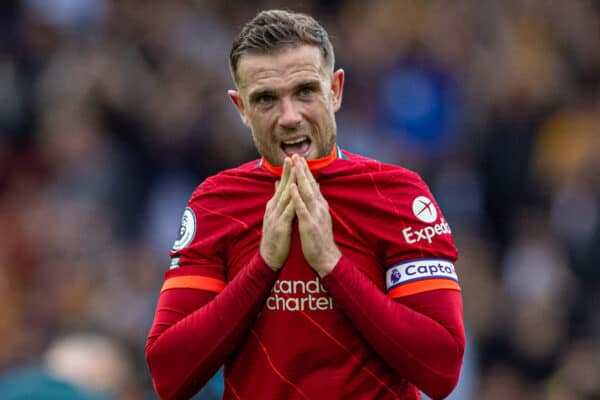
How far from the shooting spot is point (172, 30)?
1148 cm

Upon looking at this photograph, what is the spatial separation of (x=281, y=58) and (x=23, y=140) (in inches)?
286

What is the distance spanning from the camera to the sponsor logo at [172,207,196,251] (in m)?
3.85

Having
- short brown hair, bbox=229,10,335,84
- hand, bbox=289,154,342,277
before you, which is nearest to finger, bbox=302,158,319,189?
hand, bbox=289,154,342,277

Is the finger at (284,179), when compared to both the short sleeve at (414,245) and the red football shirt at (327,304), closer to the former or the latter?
the red football shirt at (327,304)

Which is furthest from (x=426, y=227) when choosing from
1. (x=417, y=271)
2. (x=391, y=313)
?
(x=391, y=313)

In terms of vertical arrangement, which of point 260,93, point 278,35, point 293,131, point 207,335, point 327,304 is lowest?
point 207,335

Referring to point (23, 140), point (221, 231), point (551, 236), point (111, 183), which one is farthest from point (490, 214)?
point (221, 231)

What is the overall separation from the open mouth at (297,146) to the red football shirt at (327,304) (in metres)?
0.04

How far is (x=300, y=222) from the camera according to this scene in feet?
11.9

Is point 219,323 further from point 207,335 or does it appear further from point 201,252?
point 201,252

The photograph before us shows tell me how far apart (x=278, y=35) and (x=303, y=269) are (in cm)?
68

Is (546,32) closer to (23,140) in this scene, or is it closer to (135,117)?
(135,117)

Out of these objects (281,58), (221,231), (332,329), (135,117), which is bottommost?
(332,329)

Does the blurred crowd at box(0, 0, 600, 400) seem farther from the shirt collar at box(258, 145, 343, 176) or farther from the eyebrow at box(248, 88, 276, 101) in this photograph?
the eyebrow at box(248, 88, 276, 101)
